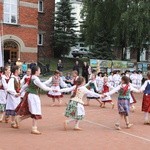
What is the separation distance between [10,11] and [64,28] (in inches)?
578

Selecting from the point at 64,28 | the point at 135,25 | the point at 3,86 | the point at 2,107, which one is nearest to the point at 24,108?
the point at 2,107

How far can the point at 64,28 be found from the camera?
4856cm

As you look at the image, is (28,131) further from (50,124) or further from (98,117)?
(98,117)

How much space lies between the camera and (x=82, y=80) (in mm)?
12008

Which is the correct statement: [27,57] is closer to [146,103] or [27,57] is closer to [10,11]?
[10,11]

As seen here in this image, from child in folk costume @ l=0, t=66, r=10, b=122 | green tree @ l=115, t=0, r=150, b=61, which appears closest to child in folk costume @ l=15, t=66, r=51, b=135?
child in folk costume @ l=0, t=66, r=10, b=122

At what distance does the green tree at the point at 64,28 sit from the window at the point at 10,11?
13.2 meters

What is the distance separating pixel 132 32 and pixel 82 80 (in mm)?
26115

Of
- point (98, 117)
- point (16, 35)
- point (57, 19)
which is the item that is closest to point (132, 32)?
point (16, 35)

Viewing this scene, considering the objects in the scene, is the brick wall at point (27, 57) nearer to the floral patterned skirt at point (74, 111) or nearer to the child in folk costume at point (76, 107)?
the child in folk costume at point (76, 107)

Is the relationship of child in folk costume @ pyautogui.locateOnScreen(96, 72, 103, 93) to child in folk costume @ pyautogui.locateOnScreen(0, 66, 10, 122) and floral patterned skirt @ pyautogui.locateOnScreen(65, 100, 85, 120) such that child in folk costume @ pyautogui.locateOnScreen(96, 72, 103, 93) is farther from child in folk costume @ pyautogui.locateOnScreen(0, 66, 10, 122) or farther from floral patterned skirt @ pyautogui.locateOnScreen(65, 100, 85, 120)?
floral patterned skirt @ pyautogui.locateOnScreen(65, 100, 85, 120)

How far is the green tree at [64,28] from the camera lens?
47781 mm

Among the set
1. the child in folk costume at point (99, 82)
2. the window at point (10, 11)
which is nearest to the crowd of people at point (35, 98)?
the child in folk costume at point (99, 82)

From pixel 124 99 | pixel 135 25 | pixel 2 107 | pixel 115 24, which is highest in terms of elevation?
pixel 115 24
